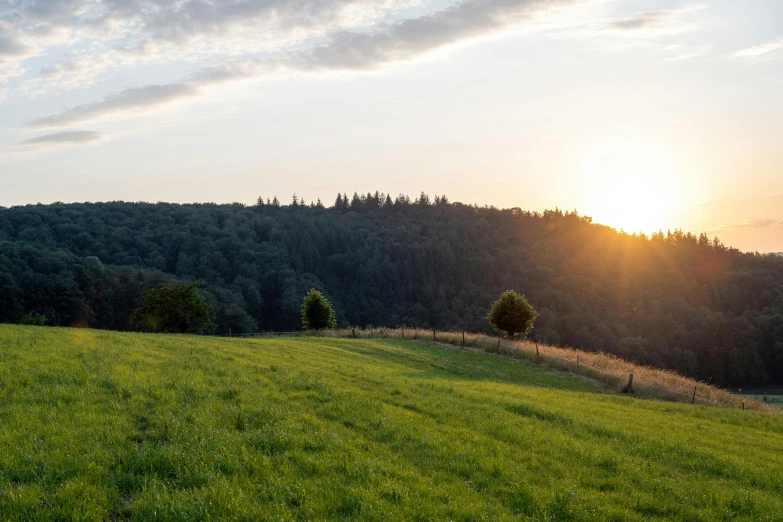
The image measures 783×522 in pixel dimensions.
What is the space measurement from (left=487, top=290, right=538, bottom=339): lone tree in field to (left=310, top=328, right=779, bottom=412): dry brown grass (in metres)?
6.48

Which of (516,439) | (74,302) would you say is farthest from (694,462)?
(74,302)

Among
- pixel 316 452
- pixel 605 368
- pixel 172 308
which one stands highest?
pixel 316 452

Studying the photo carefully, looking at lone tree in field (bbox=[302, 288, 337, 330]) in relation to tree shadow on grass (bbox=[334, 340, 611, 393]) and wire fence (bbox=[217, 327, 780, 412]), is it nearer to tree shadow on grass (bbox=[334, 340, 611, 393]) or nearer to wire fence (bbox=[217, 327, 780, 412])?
wire fence (bbox=[217, 327, 780, 412])

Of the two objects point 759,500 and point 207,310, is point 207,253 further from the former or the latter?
point 759,500

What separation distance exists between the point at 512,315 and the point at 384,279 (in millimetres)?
109482

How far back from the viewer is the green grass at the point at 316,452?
766 centimetres

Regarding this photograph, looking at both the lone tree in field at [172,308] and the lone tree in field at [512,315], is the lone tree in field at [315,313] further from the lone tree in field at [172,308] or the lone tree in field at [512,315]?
the lone tree in field at [512,315]

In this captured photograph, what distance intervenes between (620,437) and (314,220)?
18662 cm

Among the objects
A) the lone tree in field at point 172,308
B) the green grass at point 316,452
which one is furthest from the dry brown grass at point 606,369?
the green grass at point 316,452

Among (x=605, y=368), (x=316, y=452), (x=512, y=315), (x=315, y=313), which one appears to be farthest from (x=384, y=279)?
(x=316, y=452)

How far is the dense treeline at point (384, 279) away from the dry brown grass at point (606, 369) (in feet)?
193

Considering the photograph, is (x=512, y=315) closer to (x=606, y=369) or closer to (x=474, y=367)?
(x=606, y=369)

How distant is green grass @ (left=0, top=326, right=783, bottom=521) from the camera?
25.1 feet

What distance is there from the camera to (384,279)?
16688 centimetres
